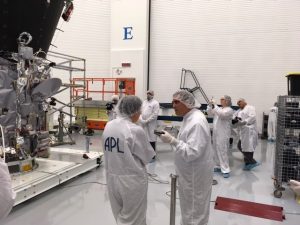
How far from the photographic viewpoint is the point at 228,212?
3340mm

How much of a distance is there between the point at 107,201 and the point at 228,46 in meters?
6.50

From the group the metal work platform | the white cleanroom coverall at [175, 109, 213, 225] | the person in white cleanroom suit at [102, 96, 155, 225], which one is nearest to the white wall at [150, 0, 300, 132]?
the metal work platform

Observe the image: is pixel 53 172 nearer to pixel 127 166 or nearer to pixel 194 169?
pixel 127 166

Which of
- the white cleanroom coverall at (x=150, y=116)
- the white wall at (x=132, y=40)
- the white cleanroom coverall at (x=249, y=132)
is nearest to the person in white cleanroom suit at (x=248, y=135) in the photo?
the white cleanroom coverall at (x=249, y=132)

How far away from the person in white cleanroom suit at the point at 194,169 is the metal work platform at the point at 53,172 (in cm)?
199

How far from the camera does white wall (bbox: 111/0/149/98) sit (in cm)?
883

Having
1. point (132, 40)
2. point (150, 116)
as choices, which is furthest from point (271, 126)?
point (132, 40)

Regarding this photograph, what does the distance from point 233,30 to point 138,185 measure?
289 inches

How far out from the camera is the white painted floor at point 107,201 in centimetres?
310

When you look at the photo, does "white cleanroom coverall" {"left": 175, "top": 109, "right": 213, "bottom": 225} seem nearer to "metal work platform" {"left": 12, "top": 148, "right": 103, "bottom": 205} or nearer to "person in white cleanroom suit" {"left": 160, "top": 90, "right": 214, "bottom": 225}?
"person in white cleanroom suit" {"left": 160, "top": 90, "right": 214, "bottom": 225}

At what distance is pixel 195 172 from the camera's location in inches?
92.8

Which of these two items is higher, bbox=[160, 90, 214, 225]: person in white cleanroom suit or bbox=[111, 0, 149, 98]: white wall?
bbox=[111, 0, 149, 98]: white wall

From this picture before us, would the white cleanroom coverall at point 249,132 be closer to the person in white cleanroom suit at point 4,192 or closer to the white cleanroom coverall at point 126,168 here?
the white cleanroom coverall at point 126,168

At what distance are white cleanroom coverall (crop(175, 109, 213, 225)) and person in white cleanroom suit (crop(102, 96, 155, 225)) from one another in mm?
332
